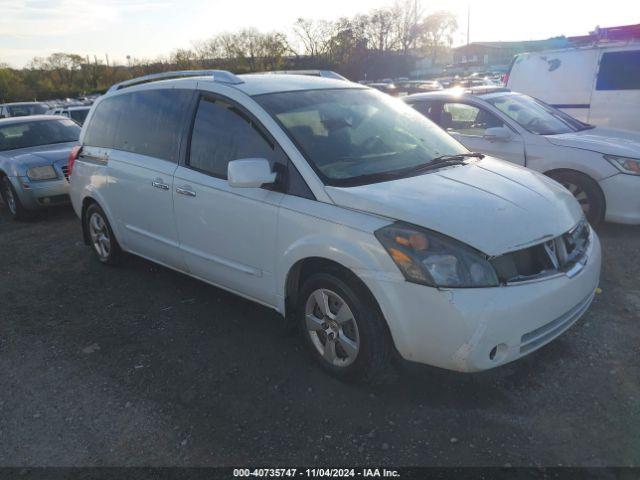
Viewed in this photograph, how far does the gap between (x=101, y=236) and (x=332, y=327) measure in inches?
128

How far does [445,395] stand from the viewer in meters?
3.01

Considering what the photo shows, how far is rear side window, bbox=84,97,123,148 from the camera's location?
488cm

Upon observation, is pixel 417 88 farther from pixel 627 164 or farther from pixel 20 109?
pixel 627 164

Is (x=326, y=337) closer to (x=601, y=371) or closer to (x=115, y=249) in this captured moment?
(x=601, y=371)

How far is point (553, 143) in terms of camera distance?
5.77m

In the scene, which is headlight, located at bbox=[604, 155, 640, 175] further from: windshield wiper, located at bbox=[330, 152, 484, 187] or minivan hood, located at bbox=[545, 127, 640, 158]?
windshield wiper, located at bbox=[330, 152, 484, 187]

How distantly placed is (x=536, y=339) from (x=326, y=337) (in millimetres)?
1182

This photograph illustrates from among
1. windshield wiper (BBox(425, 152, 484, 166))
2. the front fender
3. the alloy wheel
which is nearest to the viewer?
the alloy wheel

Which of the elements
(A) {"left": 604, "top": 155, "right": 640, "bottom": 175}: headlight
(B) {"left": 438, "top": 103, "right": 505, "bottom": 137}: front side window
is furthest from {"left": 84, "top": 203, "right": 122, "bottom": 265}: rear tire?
(A) {"left": 604, "top": 155, "right": 640, "bottom": 175}: headlight

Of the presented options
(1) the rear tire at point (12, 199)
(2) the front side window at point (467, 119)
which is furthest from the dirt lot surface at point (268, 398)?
(1) the rear tire at point (12, 199)

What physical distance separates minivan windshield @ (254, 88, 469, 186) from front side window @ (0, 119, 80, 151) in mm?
6594

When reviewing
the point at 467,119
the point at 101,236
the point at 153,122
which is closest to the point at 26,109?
the point at 101,236

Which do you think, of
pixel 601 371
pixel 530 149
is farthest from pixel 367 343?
pixel 530 149

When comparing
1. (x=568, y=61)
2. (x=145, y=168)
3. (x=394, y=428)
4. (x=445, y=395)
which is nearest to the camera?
(x=394, y=428)
